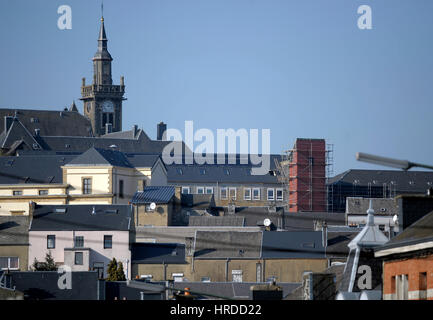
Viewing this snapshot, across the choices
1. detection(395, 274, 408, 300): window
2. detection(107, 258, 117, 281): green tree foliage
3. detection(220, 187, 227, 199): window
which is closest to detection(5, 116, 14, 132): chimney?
detection(220, 187, 227, 199): window

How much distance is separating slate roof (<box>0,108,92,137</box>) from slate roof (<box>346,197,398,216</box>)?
63616 mm

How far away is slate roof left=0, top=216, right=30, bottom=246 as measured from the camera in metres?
96.9

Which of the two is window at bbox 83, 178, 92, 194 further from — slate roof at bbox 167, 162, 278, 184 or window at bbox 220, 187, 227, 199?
slate roof at bbox 167, 162, 278, 184

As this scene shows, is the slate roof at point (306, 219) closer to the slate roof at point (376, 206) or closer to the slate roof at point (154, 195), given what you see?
the slate roof at point (376, 206)

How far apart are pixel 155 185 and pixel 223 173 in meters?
→ 47.8

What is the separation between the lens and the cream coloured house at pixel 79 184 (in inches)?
4515

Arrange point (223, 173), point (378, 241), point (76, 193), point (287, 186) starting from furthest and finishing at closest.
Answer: point (223, 173), point (287, 186), point (76, 193), point (378, 241)

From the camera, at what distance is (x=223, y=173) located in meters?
172

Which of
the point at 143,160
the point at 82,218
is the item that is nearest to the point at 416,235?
the point at 82,218

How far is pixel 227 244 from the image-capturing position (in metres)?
97.9

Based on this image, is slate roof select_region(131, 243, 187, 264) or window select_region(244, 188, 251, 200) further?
window select_region(244, 188, 251, 200)

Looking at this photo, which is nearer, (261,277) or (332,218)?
(261,277)
